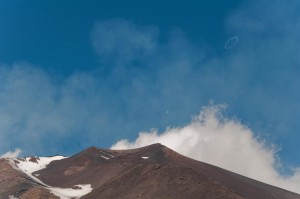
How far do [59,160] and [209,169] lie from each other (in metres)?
55.0

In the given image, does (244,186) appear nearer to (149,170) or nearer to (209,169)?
(209,169)

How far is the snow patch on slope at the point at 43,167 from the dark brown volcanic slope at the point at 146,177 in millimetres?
3173

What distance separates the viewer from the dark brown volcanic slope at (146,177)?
91688 millimetres

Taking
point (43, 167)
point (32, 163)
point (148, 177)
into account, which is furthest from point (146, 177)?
point (32, 163)

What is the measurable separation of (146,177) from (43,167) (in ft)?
223

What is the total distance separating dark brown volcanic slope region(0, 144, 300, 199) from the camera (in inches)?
3610

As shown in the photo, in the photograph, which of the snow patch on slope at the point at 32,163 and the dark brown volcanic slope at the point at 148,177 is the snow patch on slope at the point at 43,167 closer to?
the snow patch on slope at the point at 32,163

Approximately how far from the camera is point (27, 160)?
16212 cm

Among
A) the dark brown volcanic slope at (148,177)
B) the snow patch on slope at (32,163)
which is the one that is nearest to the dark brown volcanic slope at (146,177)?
the dark brown volcanic slope at (148,177)

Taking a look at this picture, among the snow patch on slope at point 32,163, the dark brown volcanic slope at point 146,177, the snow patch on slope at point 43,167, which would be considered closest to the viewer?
the dark brown volcanic slope at point 146,177

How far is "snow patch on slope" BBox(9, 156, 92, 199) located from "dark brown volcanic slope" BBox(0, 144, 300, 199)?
10.4 feet

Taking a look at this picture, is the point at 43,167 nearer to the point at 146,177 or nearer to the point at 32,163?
Result: the point at 32,163

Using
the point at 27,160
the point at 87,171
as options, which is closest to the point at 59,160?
the point at 27,160

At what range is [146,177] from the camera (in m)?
102
